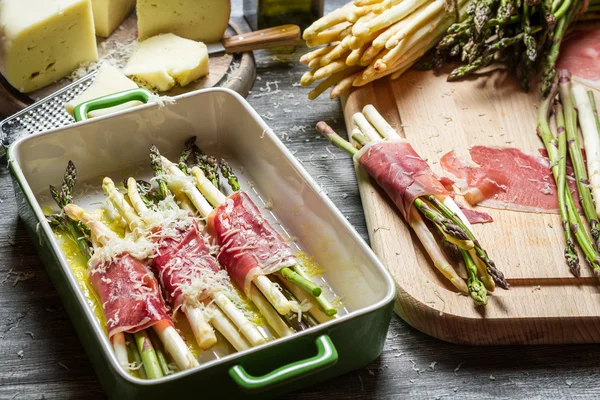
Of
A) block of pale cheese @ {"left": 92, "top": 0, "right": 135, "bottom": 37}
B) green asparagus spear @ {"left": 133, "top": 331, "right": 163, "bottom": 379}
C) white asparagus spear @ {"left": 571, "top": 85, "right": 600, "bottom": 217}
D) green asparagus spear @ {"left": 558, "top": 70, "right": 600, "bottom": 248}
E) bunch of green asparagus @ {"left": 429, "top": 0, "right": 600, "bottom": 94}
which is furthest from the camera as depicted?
block of pale cheese @ {"left": 92, "top": 0, "right": 135, "bottom": 37}

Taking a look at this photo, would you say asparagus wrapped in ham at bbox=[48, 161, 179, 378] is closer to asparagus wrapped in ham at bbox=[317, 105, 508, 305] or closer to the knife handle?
asparagus wrapped in ham at bbox=[317, 105, 508, 305]

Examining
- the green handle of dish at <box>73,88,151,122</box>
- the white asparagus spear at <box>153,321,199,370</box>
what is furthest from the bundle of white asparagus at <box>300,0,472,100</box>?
the white asparagus spear at <box>153,321,199,370</box>

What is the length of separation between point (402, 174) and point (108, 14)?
135 cm

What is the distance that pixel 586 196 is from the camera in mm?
2217

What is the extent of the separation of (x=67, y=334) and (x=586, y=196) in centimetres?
148

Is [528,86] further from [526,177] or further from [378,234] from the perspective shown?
[378,234]

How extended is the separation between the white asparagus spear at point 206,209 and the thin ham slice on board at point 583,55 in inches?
57.0

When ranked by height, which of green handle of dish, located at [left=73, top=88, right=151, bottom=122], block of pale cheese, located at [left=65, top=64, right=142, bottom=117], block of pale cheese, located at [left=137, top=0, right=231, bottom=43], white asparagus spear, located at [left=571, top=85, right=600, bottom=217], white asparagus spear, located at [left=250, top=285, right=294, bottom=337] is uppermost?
block of pale cheese, located at [left=137, top=0, right=231, bottom=43]

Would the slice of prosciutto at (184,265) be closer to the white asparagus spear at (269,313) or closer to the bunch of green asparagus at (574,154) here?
the white asparagus spear at (269,313)

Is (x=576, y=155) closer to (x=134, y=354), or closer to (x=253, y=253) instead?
(x=253, y=253)

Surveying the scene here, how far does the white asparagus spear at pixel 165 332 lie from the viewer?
1668 millimetres

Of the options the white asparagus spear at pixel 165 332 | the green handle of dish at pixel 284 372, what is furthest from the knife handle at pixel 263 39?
the green handle of dish at pixel 284 372

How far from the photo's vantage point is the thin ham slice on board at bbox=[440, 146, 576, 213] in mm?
2234

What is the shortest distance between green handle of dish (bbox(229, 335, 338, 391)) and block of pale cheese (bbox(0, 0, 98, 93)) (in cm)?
150
